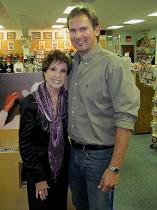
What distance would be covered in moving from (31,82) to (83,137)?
5.65 ft

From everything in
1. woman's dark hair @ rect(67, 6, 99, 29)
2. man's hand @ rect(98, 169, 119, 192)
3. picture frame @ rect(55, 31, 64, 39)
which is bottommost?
man's hand @ rect(98, 169, 119, 192)

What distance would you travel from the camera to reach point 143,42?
53.1 feet

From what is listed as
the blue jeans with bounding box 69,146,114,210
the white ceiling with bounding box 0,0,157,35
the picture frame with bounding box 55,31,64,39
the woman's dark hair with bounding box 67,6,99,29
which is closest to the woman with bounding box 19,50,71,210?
the blue jeans with bounding box 69,146,114,210

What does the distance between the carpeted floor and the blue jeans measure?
1339 mm

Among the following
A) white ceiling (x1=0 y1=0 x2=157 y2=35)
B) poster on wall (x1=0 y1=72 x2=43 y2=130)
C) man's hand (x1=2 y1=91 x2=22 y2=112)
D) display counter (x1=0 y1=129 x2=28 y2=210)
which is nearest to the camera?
display counter (x1=0 y1=129 x2=28 y2=210)

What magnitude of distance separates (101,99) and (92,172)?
420mm

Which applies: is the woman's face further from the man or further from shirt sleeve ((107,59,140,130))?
shirt sleeve ((107,59,140,130))

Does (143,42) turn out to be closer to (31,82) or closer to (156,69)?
(156,69)

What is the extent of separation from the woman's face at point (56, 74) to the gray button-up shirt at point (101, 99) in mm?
72

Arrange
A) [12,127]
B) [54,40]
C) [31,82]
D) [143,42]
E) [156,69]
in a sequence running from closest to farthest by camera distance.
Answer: [12,127]
[31,82]
[156,69]
[54,40]
[143,42]

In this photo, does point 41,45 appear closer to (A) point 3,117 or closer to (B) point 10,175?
(A) point 3,117

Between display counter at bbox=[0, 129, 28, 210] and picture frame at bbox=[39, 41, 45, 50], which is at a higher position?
picture frame at bbox=[39, 41, 45, 50]

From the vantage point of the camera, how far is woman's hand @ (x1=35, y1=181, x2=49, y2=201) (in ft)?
6.02

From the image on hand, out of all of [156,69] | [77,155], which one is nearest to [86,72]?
[77,155]
